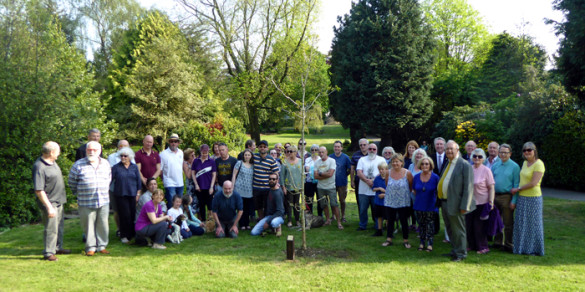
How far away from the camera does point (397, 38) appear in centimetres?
2159

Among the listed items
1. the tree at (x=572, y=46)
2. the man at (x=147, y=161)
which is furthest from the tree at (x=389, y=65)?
the man at (x=147, y=161)

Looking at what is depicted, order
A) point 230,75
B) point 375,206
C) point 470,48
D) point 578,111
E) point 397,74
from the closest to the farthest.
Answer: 1. point 375,206
2. point 578,111
3. point 397,74
4. point 230,75
5. point 470,48

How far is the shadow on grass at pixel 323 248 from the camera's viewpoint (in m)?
6.00

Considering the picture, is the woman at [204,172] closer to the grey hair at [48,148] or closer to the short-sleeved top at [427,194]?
the grey hair at [48,148]

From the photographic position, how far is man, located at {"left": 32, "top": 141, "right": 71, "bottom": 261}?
18.8ft

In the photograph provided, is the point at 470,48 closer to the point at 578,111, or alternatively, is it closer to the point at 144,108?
the point at 578,111

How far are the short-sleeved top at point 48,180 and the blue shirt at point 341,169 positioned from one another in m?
5.10

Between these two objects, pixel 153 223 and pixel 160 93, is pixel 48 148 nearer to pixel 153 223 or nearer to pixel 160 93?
pixel 153 223

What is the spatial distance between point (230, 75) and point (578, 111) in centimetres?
1792

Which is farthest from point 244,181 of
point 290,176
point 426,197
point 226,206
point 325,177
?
point 426,197

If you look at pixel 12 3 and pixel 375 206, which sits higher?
pixel 12 3

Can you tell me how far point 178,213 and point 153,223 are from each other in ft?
2.21

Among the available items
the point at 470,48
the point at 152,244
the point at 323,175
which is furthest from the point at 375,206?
the point at 470,48

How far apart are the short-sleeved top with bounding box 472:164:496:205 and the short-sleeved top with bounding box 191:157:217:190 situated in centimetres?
503
